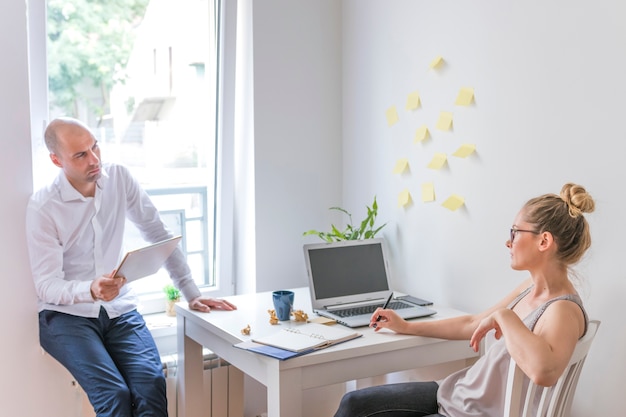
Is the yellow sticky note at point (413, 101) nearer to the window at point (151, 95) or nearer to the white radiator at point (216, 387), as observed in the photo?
the window at point (151, 95)

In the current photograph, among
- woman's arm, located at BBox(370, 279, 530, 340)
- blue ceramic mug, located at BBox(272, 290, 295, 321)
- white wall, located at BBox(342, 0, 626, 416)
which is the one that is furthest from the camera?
blue ceramic mug, located at BBox(272, 290, 295, 321)

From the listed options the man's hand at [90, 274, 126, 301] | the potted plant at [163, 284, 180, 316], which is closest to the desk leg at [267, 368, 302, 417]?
the man's hand at [90, 274, 126, 301]

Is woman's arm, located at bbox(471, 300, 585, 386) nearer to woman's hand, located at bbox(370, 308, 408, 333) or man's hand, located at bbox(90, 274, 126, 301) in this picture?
woman's hand, located at bbox(370, 308, 408, 333)

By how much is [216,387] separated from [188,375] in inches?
8.0

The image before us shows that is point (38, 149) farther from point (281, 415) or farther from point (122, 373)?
point (281, 415)

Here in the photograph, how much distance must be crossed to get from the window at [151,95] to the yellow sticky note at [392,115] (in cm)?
72

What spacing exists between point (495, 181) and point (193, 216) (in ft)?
4.19

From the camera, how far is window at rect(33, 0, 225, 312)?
258 centimetres

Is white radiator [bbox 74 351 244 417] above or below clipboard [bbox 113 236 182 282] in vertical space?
below

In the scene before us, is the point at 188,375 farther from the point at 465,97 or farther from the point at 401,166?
the point at 465,97

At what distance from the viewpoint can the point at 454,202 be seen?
244 centimetres

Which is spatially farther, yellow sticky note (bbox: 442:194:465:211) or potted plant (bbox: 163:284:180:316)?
potted plant (bbox: 163:284:180:316)

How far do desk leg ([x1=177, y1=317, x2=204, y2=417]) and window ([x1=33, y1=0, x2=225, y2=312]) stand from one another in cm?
38

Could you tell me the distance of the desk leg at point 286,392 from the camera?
1949 mm
